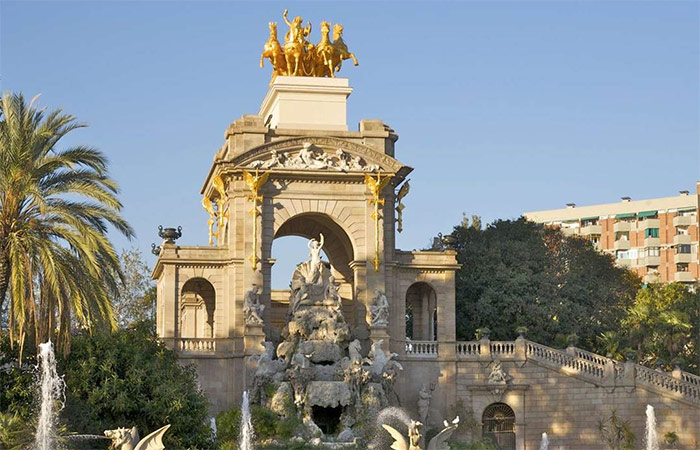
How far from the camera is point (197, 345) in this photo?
2377 inches

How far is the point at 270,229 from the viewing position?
6141 cm

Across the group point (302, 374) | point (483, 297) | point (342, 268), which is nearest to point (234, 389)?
point (302, 374)

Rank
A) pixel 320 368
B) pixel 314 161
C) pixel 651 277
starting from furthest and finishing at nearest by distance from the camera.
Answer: pixel 651 277, pixel 314 161, pixel 320 368

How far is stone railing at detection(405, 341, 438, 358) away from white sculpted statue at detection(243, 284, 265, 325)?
626cm

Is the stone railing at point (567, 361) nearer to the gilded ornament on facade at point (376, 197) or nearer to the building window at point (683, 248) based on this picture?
the gilded ornament on facade at point (376, 197)

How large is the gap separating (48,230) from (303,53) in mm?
25251

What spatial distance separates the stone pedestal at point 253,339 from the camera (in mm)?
59312

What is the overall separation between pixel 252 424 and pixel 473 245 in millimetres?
19754

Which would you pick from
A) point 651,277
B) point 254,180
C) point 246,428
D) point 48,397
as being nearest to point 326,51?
point 254,180

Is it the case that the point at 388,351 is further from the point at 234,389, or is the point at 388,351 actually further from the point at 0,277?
the point at 0,277

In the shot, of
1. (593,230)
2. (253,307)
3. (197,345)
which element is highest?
(593,230)

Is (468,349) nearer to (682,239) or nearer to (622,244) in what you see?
(682,239)

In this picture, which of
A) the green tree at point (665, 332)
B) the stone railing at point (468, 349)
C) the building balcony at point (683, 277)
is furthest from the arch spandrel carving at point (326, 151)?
the building balcony at point (683, 277)

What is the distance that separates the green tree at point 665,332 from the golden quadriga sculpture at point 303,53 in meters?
19.3
